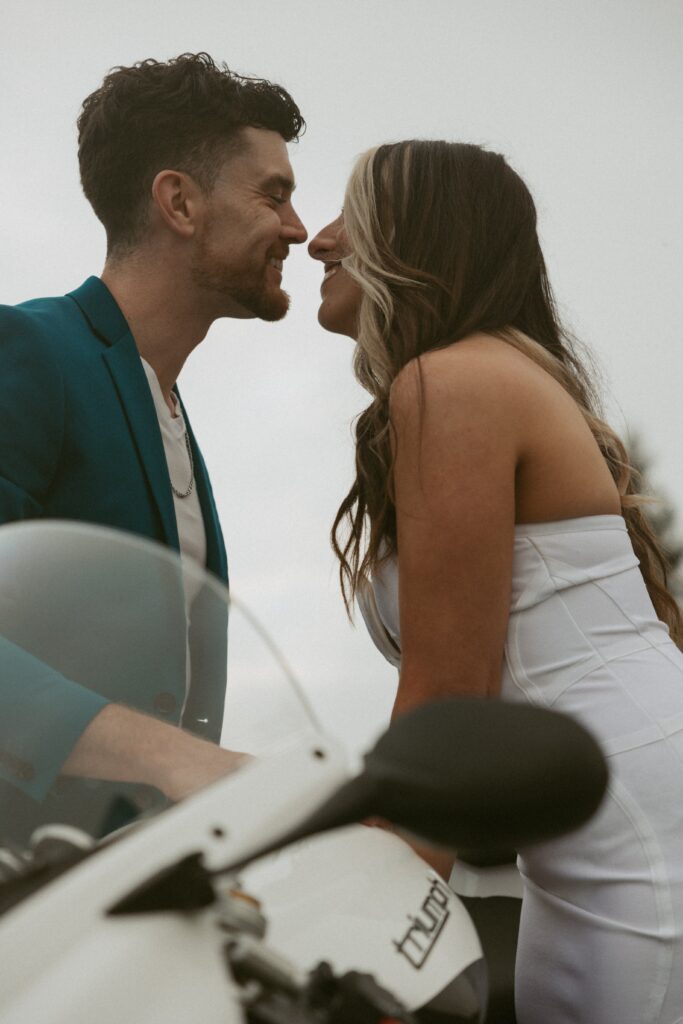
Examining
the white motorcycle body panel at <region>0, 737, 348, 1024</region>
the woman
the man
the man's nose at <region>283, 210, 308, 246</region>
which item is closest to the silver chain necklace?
the man

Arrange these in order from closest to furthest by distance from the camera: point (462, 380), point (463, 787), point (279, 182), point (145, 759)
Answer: point (463, 787) < point (145, 759) < point (462, 380) < point (279, 182)

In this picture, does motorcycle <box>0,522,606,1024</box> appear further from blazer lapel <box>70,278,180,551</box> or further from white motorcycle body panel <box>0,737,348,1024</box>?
blazer lapel <box>70,278,180,551</box>

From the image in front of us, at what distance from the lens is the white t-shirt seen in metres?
2.86

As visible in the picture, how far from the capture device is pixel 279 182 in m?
3.65

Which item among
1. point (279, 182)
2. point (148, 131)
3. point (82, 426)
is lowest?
point (82, 426)

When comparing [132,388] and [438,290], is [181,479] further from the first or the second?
[438,290]

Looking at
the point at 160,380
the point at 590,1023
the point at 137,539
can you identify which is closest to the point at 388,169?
the point at 160,380

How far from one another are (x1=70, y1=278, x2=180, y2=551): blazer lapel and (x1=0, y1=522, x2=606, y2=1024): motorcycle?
1502 millimetres

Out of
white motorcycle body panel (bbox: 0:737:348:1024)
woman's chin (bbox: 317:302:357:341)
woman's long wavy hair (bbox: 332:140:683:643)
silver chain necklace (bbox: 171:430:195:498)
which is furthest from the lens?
Result: silver chain necklace (bbox: 171:430:195:498)

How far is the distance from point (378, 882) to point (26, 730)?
1.20 ft

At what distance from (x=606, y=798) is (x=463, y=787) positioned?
3.19ft

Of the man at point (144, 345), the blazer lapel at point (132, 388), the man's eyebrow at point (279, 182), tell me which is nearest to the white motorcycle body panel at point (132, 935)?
the man at point (144, 345)

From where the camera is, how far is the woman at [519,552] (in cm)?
172

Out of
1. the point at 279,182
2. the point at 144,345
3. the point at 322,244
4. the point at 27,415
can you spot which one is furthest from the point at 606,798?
the point at 279,182
